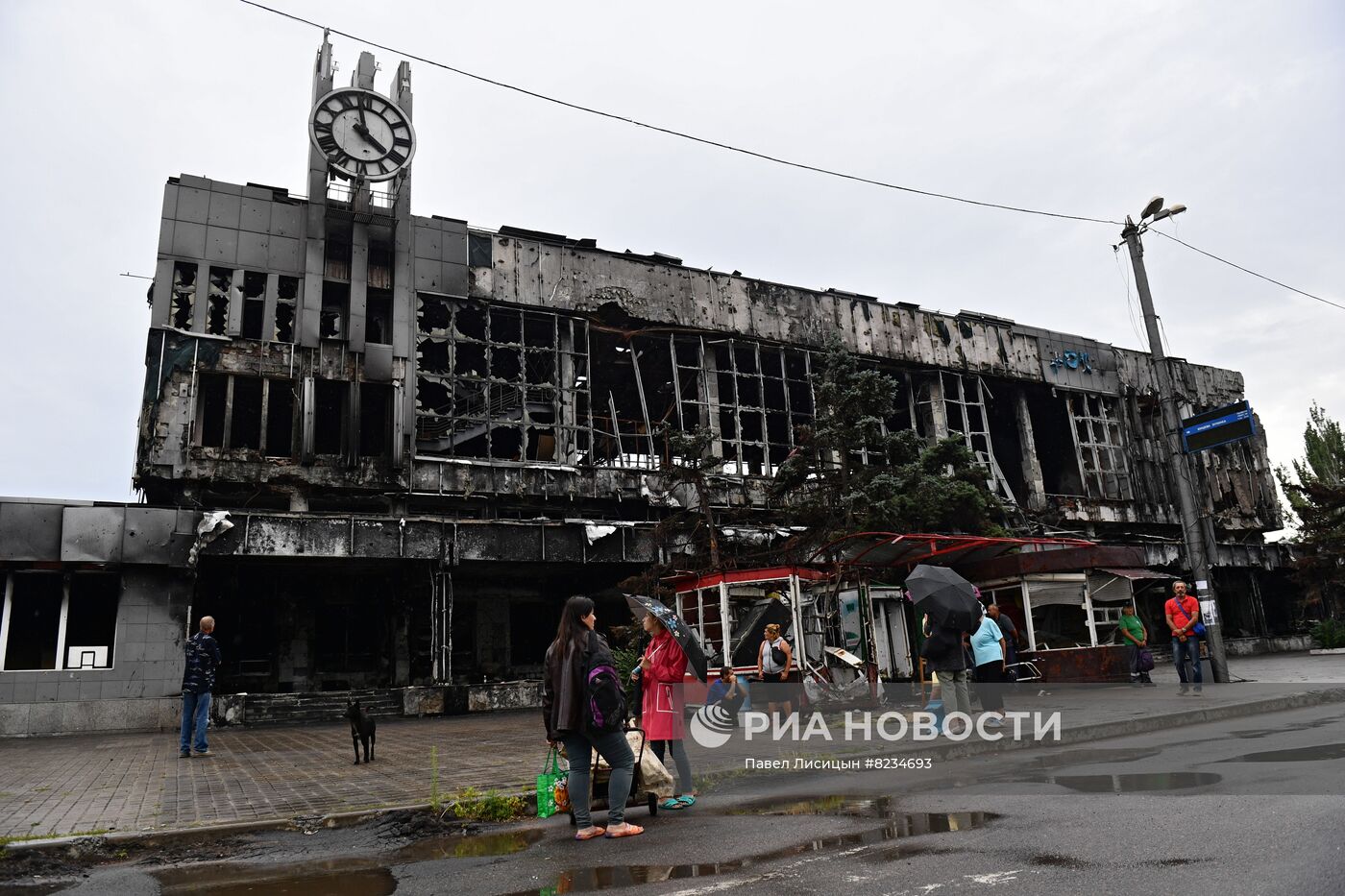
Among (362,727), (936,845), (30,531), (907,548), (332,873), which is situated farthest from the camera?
(30,531)

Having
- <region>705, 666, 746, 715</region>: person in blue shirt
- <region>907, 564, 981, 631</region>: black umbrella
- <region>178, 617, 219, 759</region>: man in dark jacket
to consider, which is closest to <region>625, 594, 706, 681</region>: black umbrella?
<region>907, 564, 981, 631</region>: black umbrella

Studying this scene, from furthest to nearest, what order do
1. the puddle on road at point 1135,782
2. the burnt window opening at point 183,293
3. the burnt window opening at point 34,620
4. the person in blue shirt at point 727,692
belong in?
the burnt window opening at point 183,293
the burnt window opening at point 34,620
the person in blue shirt at point 727,692
the puddle on road at point 1135,782

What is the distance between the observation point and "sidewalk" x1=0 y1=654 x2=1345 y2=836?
25.2 ft

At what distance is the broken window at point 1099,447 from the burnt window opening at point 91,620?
3703 centimetres

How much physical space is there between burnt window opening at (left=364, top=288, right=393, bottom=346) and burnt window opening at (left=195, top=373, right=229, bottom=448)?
465 cm

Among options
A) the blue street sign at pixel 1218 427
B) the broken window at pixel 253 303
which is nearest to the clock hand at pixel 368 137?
the broken window at pixel 253 303

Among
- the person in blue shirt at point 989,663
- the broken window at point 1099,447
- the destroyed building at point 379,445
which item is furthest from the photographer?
the broken window at point 1099,447

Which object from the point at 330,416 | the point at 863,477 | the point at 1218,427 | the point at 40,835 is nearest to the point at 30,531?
the point at 330,416

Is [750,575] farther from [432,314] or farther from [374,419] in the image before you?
[432,314]

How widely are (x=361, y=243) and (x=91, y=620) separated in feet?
44.2

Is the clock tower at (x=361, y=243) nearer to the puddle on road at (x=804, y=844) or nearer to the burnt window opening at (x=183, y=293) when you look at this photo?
the burnt window opening at (x=183, y=293)

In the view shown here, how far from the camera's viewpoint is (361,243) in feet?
95.1

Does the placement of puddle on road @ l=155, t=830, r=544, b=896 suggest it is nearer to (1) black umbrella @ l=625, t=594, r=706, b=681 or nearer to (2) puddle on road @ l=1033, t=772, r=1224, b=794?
(1) black umbrella @ l=625, t=594, r=706, b=681

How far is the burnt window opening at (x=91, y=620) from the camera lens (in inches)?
853
